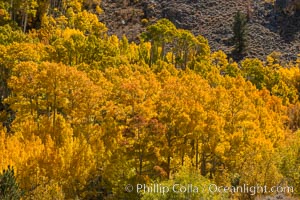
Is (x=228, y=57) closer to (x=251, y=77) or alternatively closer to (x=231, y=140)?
(x=251, y=77)

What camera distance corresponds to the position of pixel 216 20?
126875 mm

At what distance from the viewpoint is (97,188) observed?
4291cm

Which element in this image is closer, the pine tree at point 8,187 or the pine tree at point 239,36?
the pine tree at point 8,187

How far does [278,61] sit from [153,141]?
3198 inches

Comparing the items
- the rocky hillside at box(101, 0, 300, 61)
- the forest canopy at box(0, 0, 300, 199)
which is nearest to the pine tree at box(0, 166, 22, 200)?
the forest canopy at box(0, 0, 300, 199)

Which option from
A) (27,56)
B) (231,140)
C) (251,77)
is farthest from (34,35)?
(231,140)

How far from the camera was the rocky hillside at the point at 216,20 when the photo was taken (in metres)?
118
